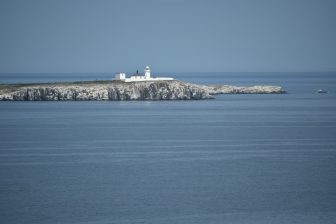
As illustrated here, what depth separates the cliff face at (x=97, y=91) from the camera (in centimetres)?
11438

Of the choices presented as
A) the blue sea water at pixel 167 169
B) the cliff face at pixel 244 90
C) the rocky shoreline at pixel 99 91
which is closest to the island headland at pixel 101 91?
the rocky shoreline at pixel 99 91

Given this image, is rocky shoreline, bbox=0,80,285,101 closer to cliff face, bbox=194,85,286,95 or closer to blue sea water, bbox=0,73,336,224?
cliff face, bbox=194,85,286,95

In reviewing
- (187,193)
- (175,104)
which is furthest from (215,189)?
(175,104)

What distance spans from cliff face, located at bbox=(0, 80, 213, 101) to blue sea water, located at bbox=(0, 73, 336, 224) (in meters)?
27.7

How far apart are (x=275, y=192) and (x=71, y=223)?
453 inches

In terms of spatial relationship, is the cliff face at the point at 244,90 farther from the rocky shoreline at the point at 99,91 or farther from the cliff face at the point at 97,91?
the cliff face at the point at 97,91

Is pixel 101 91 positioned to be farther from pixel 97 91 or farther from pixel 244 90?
pixel 244 90

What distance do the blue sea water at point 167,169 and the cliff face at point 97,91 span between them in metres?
27.7

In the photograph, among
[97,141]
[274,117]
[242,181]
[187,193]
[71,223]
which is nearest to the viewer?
[71,223]

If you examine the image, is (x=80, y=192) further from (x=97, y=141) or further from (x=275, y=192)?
(x=97, y=141)

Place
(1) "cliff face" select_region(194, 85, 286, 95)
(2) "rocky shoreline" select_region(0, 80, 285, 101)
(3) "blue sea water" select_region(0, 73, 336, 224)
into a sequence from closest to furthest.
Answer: (3) "blue sea water" select_region(0, 73, 336, 224) < (2) "rocky shoreline" select_region(0, 80, 285, 101) < (1) "cliff face" select_region(194, 85, 286, 95)

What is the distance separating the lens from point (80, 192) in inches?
1561

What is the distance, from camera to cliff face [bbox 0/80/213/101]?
375 ft

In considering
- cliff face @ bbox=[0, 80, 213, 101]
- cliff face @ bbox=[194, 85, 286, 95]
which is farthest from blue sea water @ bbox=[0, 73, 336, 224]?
cliff face @ bbox=[194, 85, 286, 95]
